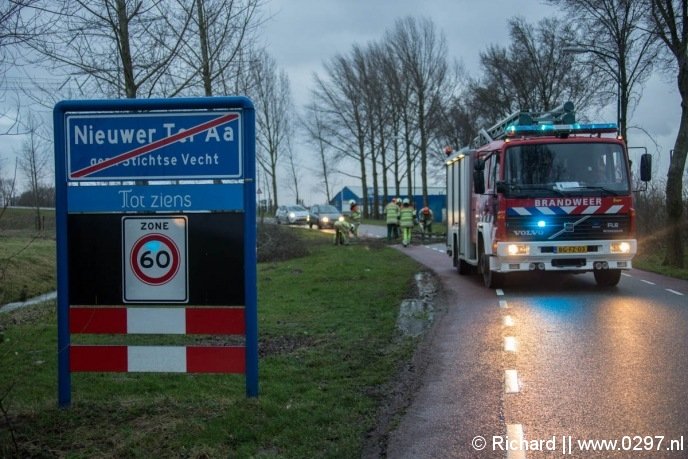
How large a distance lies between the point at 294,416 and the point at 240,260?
4.23ft

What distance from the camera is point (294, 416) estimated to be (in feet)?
18.4

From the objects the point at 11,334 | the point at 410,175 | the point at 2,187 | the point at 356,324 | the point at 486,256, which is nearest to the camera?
the point at 2,187

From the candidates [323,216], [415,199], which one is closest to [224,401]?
[323,216]

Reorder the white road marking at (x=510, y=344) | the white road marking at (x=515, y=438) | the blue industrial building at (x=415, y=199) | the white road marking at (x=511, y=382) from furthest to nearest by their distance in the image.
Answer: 1. the blue industrial building at (x=415, y=199)
2. the white road marking at (x=510, y=344)
3. the white road marking at (x=511, y=382)
4. the white road marking at (x=515, y=438)

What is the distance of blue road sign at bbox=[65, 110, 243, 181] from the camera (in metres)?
5.65

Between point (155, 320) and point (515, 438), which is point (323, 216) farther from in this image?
point (515, 438)

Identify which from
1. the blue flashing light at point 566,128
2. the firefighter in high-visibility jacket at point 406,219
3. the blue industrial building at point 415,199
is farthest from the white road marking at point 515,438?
the blue industrial building at point 415,199

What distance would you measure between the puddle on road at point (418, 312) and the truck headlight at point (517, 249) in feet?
5.59

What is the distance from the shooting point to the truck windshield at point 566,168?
12.9 metres

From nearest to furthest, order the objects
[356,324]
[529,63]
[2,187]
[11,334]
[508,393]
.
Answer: [2,187]
[508,393]
[11,334]
[356,324]
[529,63]

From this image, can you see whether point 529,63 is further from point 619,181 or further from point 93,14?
point 93,14

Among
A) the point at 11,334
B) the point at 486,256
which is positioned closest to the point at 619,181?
the point at 486,256

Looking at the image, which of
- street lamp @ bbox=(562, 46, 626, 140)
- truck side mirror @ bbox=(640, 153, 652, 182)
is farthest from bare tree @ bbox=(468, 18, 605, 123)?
truck side mirror @ bbox=(640, 153, 652, 182)

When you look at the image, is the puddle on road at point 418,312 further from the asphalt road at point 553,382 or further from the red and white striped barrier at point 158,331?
the red and white striped barrier at point 158,331
